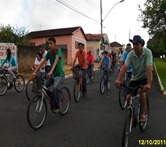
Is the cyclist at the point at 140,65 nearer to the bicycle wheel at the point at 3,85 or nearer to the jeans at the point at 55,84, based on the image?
the jeans at the point at 55,84

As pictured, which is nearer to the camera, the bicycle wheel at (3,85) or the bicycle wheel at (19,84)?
the bicycle wheel at (3,85)

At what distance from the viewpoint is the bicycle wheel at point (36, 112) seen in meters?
5.26

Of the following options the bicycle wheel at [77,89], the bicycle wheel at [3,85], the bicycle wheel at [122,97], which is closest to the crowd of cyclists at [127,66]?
the bicycle wheel at [77,89]

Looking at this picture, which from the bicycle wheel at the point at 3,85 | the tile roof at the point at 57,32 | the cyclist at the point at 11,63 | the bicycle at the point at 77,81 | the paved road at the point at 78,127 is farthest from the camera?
the tile roof at the point at 57,32

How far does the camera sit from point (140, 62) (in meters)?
4.73

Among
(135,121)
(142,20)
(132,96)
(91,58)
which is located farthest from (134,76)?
(142,20)

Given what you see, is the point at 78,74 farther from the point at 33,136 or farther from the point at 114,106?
the point at 33,136

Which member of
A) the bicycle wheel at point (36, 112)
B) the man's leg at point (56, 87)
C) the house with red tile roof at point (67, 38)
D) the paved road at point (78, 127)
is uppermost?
the house with red tile roof at point (67, 38)

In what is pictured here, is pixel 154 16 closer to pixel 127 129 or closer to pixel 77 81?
pixel 77 81

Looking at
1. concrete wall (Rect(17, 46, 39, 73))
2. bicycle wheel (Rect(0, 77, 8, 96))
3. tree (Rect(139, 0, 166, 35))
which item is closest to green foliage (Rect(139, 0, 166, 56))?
tree (Rect(139, 0, 166, 35))

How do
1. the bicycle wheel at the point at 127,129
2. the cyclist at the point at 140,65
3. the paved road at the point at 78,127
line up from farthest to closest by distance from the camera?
1. the paved road at the point at 78,127
2. the cyclist at the point at 140,65
3. the bicycle wheel at the point at 127,129

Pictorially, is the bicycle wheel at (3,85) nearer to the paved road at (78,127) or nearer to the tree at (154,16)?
the paved road at (78,127)

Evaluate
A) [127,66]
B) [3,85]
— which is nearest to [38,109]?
[127,66]

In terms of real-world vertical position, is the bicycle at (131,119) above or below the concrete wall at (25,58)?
below
